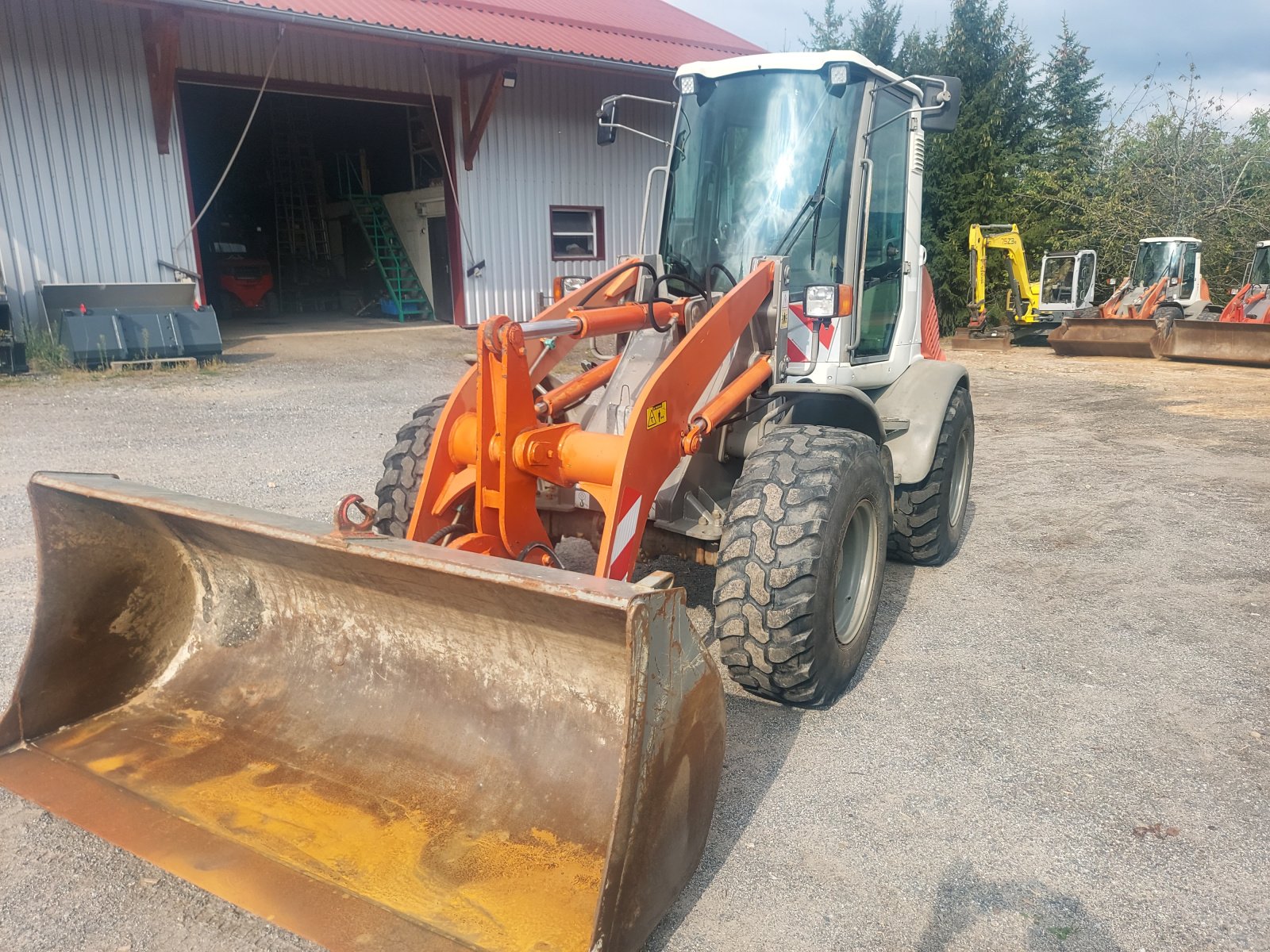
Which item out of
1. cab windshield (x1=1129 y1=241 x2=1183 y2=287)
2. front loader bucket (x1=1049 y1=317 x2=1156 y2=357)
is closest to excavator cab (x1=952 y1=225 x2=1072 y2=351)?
cab windshield (x1=1129 y1=241 x2=1183 y2=287)

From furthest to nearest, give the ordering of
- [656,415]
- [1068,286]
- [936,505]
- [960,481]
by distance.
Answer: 1. [1068,286]
2. [960,481]
3. [936,505]
4. [656,415]

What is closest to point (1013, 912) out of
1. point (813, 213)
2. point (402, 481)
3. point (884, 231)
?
point (402, 481)

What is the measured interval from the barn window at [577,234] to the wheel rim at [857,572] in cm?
1363

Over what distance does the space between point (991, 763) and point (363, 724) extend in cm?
215

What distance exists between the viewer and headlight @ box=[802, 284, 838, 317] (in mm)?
3705

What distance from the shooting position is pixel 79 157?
40.0ft

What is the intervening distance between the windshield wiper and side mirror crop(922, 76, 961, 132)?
0.60 meters

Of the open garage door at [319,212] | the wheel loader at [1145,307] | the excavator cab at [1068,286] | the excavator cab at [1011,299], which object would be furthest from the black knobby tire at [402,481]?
the excavator cab at [1068,286]

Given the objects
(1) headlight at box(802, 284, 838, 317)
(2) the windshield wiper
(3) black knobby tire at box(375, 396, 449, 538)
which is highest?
(2) the windshield wiper

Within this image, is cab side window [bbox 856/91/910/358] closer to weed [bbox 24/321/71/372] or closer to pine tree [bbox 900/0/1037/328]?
weed [bbox 24/321/71/372]

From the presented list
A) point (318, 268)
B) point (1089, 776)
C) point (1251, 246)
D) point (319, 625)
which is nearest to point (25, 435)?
point (319, 625)

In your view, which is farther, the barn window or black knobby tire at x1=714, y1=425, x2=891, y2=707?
the barn window

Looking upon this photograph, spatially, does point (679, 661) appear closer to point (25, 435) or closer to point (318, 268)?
point (25, 435)

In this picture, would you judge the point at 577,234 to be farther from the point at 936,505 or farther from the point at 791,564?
the point at 791,564
